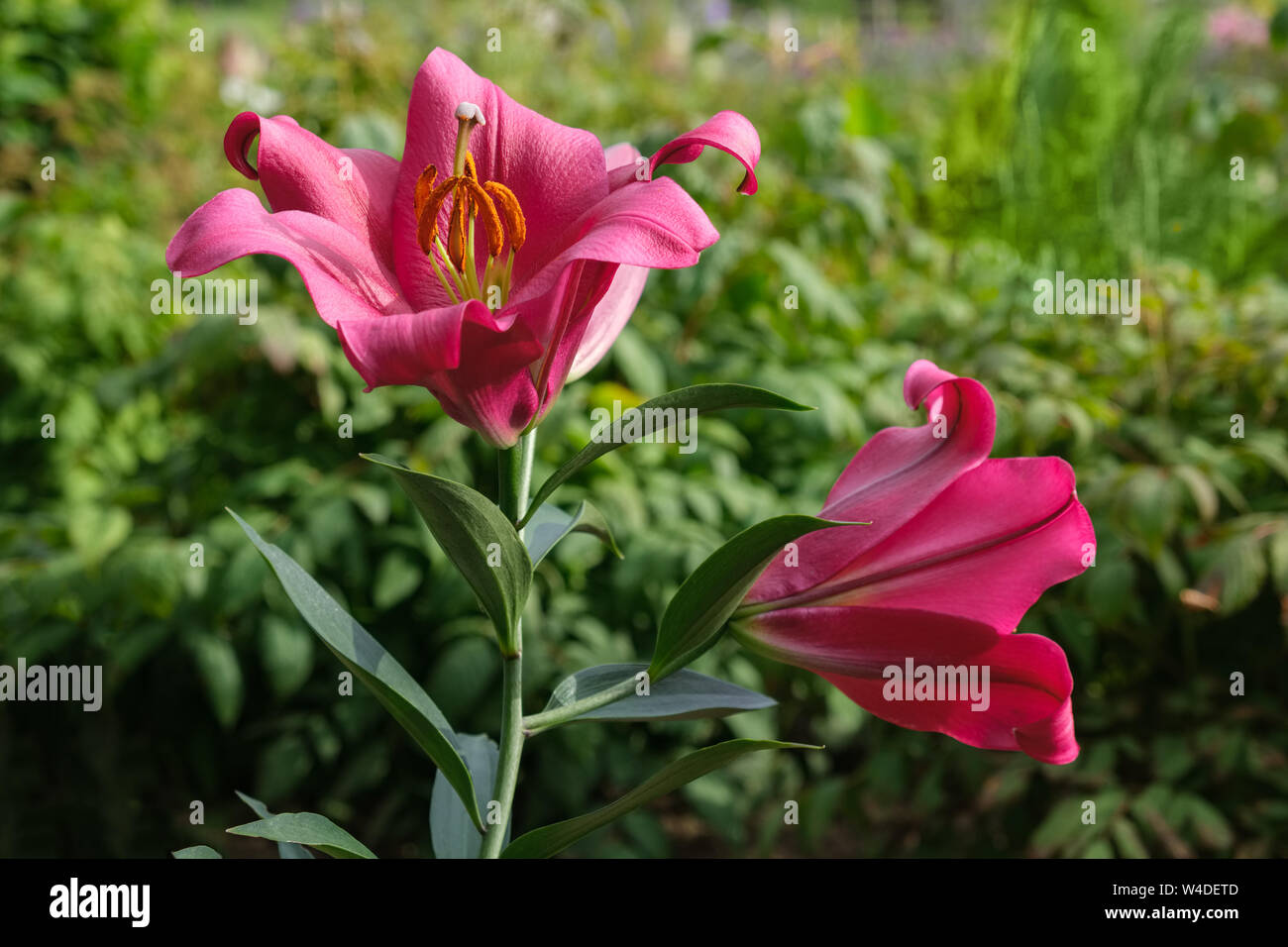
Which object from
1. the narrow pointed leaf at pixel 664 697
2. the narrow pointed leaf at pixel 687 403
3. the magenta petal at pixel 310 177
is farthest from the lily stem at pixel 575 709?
the magenta petal at pixel 310 177

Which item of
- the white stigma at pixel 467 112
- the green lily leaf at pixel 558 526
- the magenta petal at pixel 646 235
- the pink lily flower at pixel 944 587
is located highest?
the white stigma at pixel 467 112

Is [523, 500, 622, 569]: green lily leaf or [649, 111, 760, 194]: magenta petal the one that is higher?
[649, 111, 760, 194]: magenta petal

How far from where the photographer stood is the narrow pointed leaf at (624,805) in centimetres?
47

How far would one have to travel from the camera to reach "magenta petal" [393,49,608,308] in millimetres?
494

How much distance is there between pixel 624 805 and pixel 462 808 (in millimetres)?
170

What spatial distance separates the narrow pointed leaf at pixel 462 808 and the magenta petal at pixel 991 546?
23cm

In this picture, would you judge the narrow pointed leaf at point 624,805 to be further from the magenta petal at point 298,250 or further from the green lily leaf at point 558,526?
the magenta petal at point 298,250

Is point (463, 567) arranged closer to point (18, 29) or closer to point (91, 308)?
point (91, 308)

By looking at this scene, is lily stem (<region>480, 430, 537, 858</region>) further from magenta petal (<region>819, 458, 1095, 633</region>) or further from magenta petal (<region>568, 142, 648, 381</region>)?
magenta petal (<region>819, 458, 1095, 633</region>)

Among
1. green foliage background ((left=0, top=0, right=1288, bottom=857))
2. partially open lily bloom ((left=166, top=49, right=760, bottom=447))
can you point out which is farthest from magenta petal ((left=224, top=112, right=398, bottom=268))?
green foliage background ((left=0, top=0, right=1288, bottom=857))

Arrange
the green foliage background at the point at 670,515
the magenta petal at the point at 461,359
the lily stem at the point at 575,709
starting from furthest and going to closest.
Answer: the green foliage background at the point at 670,515 < the lily stem at the point at 575,709 < the magenta petal at the point at 461,359

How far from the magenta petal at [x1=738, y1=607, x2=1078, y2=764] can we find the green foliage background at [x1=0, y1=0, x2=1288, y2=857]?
3.24 feet

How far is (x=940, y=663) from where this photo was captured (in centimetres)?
49

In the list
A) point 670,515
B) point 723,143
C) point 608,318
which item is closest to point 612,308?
point 608,318
